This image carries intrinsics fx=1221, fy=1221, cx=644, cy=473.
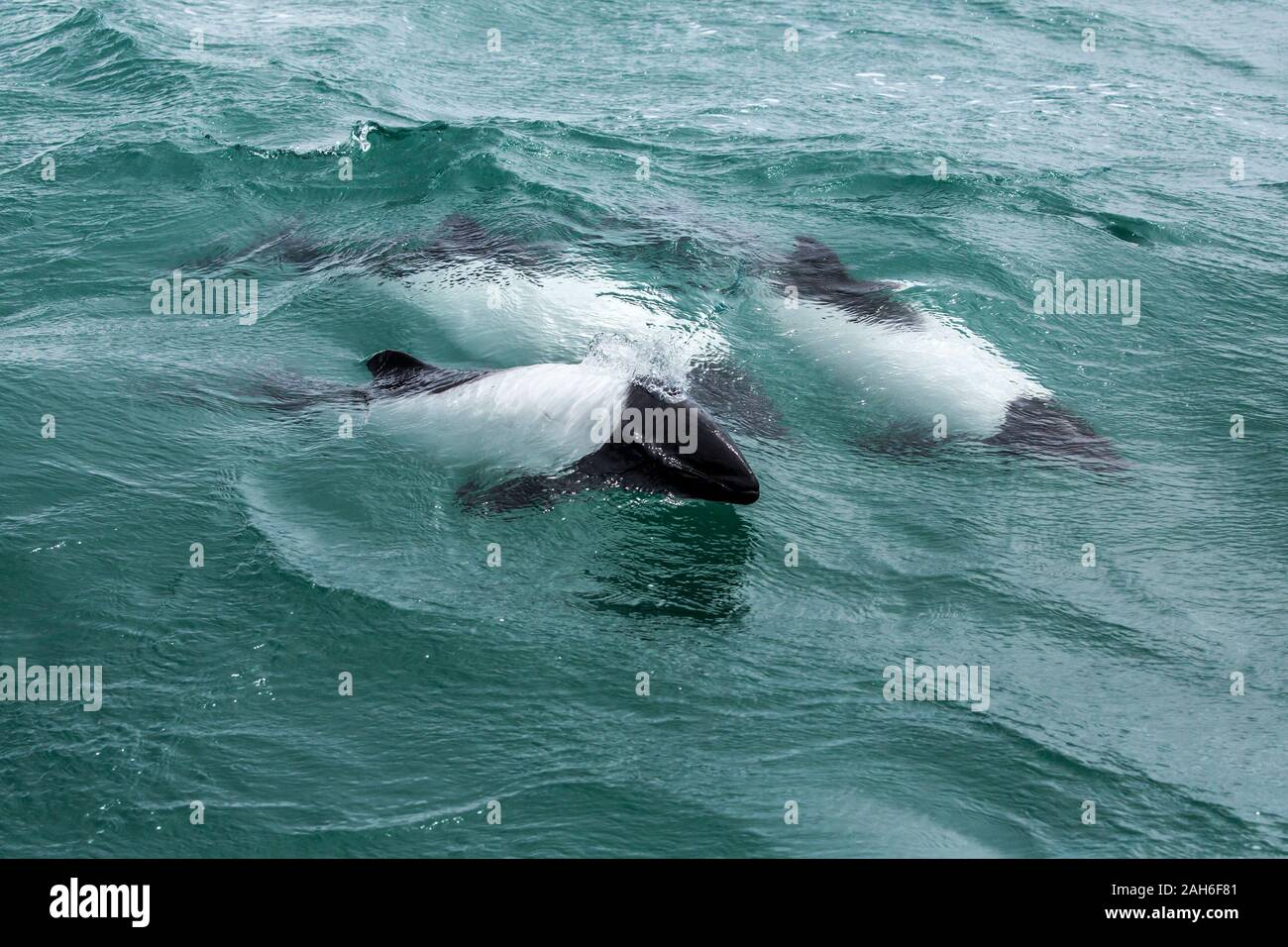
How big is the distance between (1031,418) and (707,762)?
26.0 ft

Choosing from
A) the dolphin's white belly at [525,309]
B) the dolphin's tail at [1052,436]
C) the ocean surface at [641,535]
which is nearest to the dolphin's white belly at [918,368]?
the dolphin's tail at [1052,436]

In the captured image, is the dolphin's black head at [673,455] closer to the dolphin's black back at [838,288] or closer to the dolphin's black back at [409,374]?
the dolphin's black back at [409,374]

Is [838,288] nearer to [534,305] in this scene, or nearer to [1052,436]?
[534,305]

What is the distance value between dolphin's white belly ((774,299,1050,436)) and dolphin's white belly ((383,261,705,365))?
2.33 metres

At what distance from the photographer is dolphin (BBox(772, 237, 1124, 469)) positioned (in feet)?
51.4

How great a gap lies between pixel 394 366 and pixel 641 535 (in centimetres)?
499

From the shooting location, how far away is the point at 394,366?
16.4m

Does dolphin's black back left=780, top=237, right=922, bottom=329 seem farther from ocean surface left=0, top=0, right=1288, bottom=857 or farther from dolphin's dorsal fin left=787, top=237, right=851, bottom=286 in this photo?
ocean surface left=0, top=0, right=1288, bottom=857

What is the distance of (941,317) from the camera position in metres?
18.7

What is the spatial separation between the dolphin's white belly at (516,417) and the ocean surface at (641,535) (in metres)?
0.49

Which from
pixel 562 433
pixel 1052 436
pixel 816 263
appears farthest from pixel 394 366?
pixel 1052 436

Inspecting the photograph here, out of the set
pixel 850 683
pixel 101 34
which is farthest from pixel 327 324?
pixel 101 34

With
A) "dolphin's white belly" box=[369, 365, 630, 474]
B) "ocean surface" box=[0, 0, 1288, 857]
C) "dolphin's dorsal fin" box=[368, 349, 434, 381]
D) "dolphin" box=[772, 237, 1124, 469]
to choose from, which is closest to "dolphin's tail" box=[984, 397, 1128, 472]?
Answer: "dolphin" box=[772, 237, 1124, 469]

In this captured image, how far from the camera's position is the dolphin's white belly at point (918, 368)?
52.8 feet
